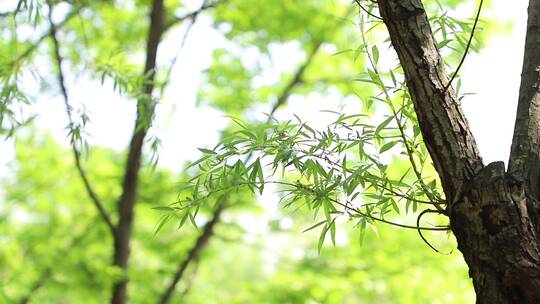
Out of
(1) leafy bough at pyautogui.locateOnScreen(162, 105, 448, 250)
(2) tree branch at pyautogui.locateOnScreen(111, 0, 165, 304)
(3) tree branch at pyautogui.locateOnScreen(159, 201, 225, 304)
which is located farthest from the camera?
(3) tree branch at pyautogui.locateOnScreen(159, 201, 225, 304)

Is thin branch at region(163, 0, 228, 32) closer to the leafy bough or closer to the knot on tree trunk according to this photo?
the leafy bough

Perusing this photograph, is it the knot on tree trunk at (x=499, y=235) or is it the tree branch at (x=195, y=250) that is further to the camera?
the tree branch at (x=195, y=250)

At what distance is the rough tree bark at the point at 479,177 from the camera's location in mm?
1001

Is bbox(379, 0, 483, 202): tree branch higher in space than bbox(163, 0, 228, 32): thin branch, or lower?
lower

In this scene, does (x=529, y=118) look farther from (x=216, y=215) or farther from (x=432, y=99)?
(x=216, y=215)

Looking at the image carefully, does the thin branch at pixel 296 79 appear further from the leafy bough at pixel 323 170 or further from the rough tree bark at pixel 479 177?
the rough tree bark at pixel 479 177

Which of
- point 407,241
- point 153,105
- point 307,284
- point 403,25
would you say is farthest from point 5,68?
point 407,241

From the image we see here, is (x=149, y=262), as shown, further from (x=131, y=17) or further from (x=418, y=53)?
(x=418, y=53)

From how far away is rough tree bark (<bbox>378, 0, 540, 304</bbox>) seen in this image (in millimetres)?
1001

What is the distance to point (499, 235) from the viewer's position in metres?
1.00

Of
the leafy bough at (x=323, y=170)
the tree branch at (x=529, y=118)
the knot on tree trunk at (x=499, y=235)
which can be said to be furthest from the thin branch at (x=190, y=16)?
the knot on tree trunk at (x=499, y=235)

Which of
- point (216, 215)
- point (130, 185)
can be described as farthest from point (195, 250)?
point (130, 185)

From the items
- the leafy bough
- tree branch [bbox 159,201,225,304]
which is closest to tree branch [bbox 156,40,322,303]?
tree branch [bbox 159,201,225,304]

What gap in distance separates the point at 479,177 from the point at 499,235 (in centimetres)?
9
